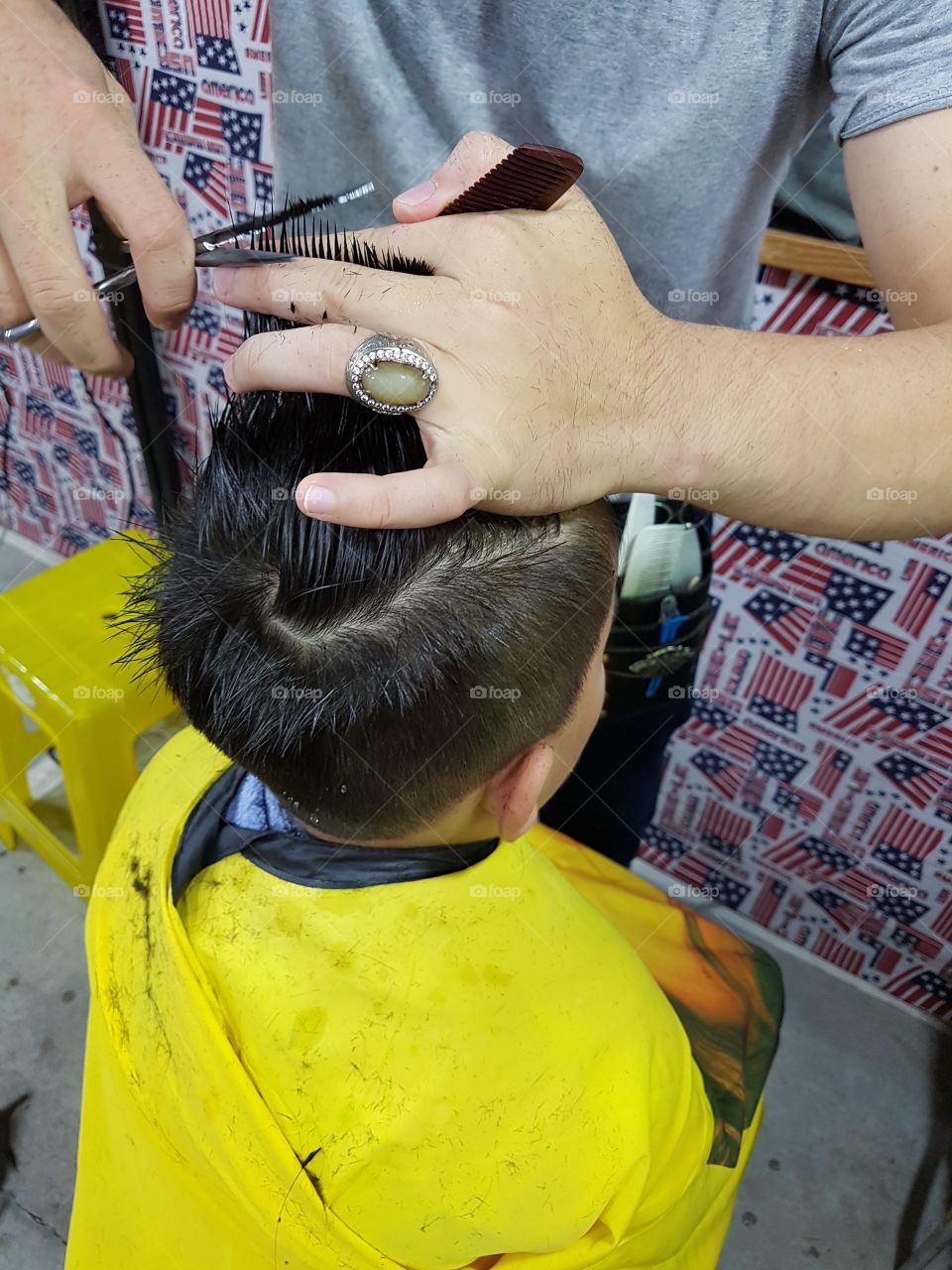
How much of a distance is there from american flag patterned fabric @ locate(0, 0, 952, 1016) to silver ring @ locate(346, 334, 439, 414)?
39.3 inches

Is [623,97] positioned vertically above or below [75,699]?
above

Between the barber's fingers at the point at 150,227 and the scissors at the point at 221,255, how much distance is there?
2 cm

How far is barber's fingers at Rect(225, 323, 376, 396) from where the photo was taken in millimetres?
598

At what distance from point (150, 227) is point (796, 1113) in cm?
197

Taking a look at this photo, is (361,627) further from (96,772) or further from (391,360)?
(96,772)

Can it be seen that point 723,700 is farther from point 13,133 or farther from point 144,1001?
point 13,133

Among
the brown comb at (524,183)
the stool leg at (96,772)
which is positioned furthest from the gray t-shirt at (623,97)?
the stool leg at (96,772)

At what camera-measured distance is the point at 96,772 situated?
172 cm

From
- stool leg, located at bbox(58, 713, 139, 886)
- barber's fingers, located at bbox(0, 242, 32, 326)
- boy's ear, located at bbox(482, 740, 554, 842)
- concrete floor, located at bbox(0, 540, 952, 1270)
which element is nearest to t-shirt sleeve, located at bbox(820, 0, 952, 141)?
boy's ear, located at bbox(482, 740, 554, 842)

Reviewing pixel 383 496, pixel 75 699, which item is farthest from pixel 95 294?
pixel 75 699

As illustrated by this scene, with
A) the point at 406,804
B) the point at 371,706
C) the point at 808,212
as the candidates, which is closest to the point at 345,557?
the point at 371,706

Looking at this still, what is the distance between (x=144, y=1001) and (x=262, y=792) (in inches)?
9.9

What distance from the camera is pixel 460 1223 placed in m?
0.83

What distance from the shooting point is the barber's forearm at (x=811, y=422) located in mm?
707
